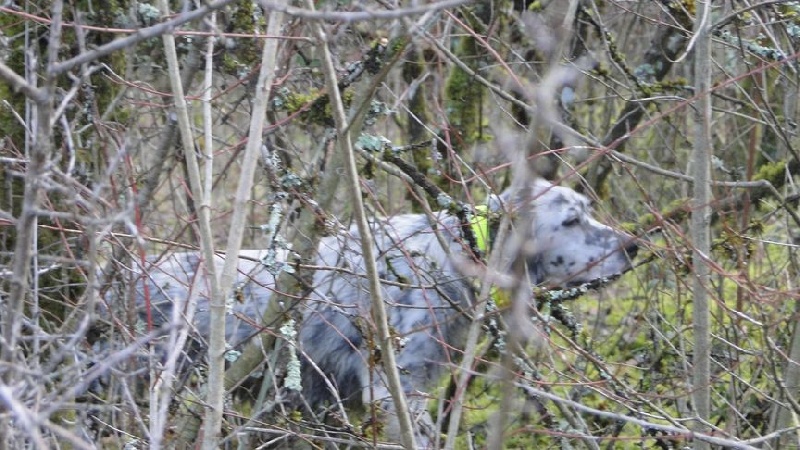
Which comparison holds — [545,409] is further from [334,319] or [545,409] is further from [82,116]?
[82,116]

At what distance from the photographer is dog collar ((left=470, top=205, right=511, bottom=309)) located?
405cm

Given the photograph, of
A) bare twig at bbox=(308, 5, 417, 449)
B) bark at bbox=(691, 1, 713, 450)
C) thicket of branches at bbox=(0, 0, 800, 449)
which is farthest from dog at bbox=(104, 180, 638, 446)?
bare twig at bbox=(308, 5, 417, 449)

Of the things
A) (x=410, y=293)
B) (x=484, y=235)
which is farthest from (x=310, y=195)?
(x=410, y=293)

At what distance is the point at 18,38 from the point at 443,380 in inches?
109

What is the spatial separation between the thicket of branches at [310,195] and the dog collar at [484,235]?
18 cm

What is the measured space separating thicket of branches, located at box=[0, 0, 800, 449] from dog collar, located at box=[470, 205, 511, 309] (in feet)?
0.60

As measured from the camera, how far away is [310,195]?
4023mm

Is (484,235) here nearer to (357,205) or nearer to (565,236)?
(565,236)

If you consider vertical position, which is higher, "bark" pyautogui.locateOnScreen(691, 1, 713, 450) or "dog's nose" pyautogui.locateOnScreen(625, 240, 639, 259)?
"bark" pyautogui.locateOnScreen(691, 1, 713, 450)

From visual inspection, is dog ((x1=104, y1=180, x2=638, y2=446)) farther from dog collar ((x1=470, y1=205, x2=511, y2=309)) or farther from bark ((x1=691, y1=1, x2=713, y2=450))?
bark ((x1=691, y1=1, x2=713, y2=450))

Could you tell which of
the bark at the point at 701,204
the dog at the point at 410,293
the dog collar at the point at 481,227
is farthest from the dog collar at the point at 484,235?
the bark at the point at 701,204

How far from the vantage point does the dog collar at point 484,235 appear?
4051 mm

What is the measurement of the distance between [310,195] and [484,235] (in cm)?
76

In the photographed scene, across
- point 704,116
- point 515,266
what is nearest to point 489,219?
point 704,116
